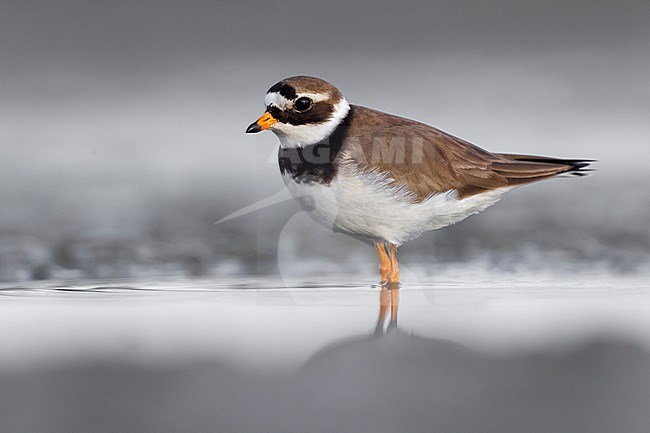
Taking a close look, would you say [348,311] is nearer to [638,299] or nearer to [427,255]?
[638,299]

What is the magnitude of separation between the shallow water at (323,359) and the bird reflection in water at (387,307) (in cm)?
2

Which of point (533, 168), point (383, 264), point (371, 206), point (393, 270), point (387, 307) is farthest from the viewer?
point (533, 168)

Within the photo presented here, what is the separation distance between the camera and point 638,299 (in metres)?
4.29

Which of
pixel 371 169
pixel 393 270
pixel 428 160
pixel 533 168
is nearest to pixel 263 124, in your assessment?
pixel 371 169

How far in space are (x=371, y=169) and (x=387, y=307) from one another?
0.78 metres

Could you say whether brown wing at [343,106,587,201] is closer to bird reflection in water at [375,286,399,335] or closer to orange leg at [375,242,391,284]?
orange leg at [375,242,391,284]

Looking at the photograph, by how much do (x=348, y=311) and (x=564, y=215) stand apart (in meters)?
2.42

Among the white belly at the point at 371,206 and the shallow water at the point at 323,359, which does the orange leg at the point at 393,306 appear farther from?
A: the white belly at the point at 371,206

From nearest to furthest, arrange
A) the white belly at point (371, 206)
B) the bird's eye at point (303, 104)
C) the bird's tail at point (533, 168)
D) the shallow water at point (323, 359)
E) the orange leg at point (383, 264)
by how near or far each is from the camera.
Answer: the shallow water at point (323, 359) < the white belly at point (371, 206) < the bird's eye at point (303, 104) < the orange leg at point (383, 264) < the bird's tail at point (533, 168)

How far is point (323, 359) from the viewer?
3.27 meters

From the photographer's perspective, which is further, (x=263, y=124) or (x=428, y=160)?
(x=428, y=160)

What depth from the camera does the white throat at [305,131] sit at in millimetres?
4746

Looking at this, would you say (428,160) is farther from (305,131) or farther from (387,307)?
(387,307)

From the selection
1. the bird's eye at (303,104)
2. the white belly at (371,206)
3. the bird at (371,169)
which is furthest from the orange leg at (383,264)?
the bird's eye at (303,104)
